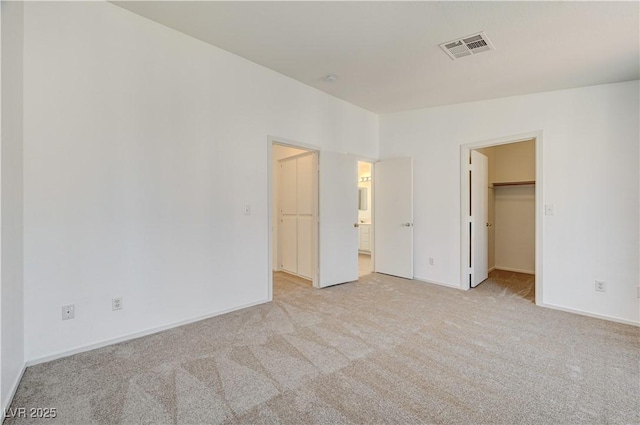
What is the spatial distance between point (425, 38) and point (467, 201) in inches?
92.9

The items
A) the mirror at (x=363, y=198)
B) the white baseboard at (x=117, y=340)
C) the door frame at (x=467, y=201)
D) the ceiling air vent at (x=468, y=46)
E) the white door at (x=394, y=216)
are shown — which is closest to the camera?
the white baseboard at (x=117, y=340)

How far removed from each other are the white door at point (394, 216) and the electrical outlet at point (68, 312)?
4.08m

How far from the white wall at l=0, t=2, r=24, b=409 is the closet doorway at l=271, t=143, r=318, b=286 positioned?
2666 mm

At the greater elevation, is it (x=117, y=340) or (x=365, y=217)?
(x=365, y=217)

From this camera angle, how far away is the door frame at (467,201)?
3520 millimetres

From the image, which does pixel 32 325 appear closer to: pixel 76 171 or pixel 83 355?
pixel 83 355

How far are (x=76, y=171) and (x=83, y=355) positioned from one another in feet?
4.71

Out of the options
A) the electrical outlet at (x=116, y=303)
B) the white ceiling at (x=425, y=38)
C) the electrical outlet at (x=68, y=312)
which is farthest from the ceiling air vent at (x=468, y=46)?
the electrical outlet at (x=68, y=312)

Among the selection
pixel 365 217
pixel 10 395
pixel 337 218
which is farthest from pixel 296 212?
pixel 10 395

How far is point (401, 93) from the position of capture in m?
3.98

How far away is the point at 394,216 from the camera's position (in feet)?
15.8

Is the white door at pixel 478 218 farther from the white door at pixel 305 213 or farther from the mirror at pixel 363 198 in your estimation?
the mirror at pixel 363 198

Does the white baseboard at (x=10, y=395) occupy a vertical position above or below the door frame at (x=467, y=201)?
below

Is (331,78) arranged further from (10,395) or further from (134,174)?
(10,395)
